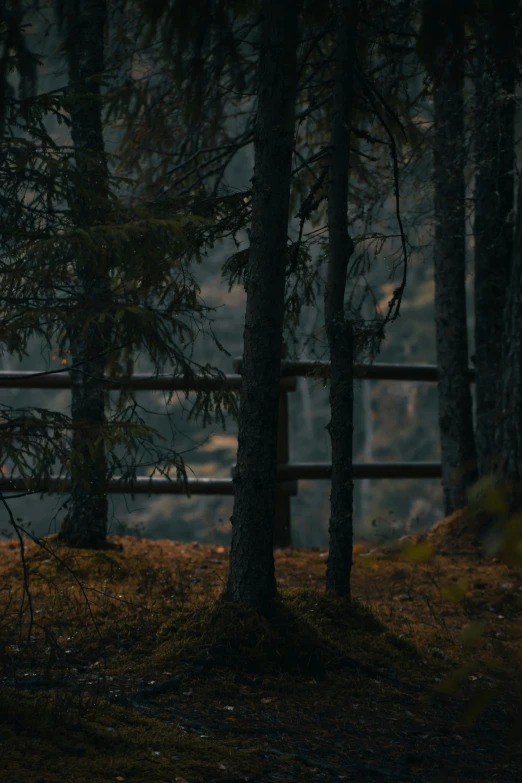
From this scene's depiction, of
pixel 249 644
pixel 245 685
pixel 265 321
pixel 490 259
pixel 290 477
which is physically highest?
pixel 490 259

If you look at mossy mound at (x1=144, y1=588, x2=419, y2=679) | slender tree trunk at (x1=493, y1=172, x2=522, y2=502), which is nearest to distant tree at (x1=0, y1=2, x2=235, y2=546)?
mossy mound at (x1=144, y1=588, x2=419, y2=679)

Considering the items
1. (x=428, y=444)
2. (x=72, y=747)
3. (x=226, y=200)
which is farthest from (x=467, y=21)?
(x=428, y=444)

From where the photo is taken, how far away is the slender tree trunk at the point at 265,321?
430 cm

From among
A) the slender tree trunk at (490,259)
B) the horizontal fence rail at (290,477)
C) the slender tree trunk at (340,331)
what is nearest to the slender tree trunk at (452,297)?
the slender tree trunk at (490,259)

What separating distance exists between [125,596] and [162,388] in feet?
7.24

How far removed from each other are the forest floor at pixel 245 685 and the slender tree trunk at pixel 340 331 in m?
0.35

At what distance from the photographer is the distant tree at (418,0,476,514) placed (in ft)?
23.8

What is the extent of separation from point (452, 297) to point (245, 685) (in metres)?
4.59

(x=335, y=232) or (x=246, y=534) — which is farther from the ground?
(x=335, y=232)

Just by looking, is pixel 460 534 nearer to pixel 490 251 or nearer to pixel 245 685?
pixel 490 251

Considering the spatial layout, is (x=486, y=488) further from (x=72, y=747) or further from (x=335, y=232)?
(x=335, y=232)

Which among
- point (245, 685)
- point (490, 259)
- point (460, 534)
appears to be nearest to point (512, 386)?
point (490, 259)

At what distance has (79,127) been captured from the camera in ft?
21.0

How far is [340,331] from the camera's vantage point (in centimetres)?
491
